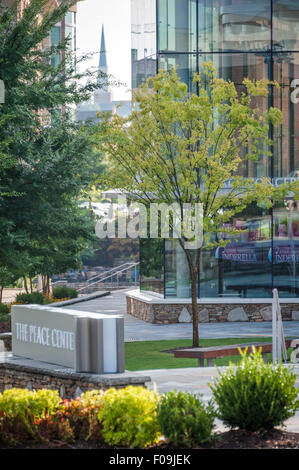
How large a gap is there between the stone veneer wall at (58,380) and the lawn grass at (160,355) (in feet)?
15.0

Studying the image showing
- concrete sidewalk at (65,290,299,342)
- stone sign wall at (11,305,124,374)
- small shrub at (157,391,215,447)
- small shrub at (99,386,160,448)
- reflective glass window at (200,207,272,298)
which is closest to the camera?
small shrub at (157,391,215,447)

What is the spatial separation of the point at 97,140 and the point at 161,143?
164 centimetres

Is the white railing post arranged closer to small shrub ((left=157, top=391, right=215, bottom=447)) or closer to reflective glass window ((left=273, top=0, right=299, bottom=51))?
small shrub ((left=157, top=391, right=215, bottom=447))

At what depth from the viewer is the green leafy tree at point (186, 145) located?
1884cm

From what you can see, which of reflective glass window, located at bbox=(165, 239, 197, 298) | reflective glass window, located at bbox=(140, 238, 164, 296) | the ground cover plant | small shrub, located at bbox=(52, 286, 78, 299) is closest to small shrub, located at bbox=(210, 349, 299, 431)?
the ground cover plant

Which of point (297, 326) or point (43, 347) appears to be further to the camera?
point (297, 326)

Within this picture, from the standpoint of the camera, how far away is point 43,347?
11.4 metres

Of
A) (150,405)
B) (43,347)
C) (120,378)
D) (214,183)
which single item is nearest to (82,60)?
(214,183)

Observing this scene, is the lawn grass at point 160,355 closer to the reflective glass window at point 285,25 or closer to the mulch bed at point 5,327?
the mulch bed at point 5,327

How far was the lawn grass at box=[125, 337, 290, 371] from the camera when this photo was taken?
54.6 feet

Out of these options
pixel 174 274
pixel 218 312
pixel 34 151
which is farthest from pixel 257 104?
pixel 34 151

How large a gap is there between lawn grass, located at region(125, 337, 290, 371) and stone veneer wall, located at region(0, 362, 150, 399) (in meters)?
4.58
